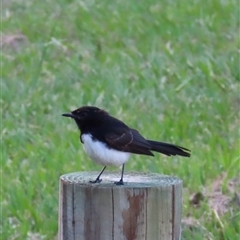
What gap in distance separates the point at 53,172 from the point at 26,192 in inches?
12.9

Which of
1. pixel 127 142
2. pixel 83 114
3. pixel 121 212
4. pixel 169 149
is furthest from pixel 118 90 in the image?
pixel 121 212

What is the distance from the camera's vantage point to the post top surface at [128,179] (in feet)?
11.6

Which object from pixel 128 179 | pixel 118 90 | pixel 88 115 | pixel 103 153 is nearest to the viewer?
pixel 128 179

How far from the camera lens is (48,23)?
10727mm

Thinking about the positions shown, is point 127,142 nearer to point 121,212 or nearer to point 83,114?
point 83,114

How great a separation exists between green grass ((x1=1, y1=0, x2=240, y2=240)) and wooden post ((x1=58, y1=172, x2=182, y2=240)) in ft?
7.53

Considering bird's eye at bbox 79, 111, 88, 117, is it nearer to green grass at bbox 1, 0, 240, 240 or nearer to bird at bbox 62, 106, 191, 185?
bird at bbox 62, 106, 191, 185

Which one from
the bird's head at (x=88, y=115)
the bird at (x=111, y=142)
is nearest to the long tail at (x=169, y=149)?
the bird at (x=111, y=142)

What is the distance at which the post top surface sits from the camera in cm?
354

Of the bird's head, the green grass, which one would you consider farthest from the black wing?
the green grass

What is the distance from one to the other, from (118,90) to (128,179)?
16.2 ft

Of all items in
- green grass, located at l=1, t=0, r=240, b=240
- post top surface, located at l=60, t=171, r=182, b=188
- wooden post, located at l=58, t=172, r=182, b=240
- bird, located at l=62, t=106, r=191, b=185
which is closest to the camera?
wooden post, located at l=58, t=172, r=182, b=240

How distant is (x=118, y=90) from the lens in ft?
28.6

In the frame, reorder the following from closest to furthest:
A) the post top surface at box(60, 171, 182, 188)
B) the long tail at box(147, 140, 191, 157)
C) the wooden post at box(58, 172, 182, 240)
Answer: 1. the wooden post at box(58, 172, 182, 240)
2. the post top surface at box(60, 171, 182, 188)
3. the long tail at box(147, 140, 191, 157)
